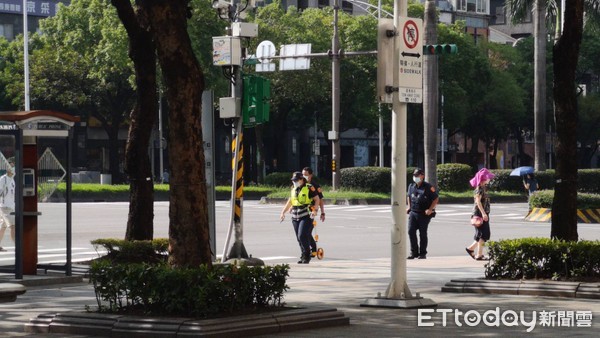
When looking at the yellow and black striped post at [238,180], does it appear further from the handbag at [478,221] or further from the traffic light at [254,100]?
the handbag at [478,221]

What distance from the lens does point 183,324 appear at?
1069 centimetres

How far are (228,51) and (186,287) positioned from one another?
10088 mm

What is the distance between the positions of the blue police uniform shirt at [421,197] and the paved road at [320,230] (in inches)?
51.6

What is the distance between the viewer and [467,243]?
29094 mm

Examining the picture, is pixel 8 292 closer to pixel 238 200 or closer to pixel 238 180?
pixel 238 200

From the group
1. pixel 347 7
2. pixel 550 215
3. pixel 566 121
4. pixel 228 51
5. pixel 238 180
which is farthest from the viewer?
pixel 347 7

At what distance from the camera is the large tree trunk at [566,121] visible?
1520 cm

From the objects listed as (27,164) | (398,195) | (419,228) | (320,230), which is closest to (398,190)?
(398,195)

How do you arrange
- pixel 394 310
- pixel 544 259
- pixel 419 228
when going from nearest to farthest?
pixel 394 310
pixel 544 259
pixel 419 228

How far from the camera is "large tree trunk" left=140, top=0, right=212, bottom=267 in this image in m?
11.6

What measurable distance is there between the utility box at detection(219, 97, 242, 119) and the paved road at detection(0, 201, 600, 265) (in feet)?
10.7

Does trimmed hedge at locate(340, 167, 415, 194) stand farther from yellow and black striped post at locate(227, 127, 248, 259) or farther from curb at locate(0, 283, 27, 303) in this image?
curb at locate(0, 283, 27, 303)

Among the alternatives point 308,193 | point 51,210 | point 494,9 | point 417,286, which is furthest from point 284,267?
point 494,9

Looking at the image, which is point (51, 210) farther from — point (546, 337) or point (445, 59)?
point (445, 59)
